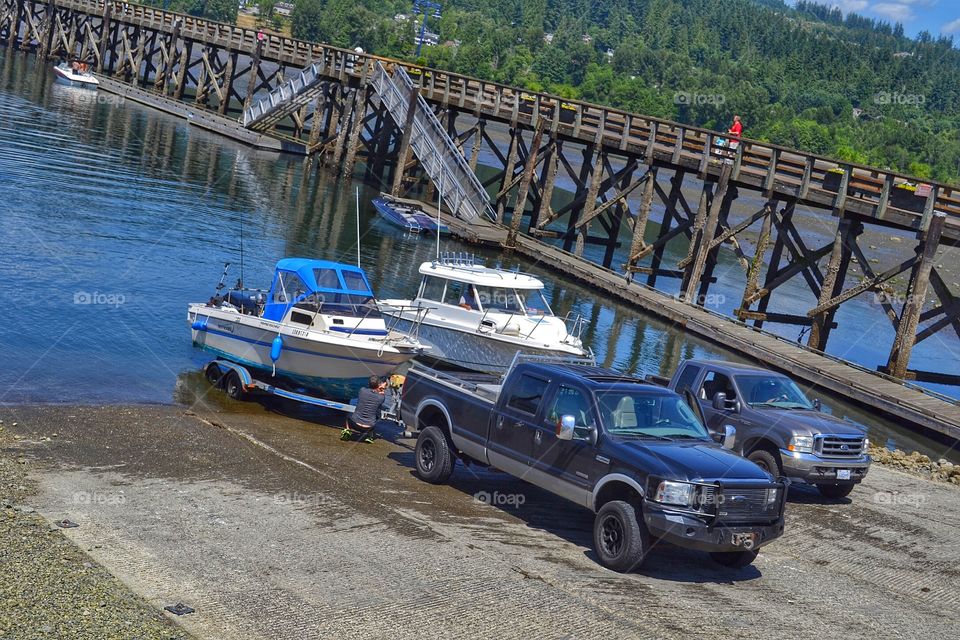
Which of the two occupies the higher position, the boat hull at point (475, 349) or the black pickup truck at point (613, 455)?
the black pickup truck at point (613, 455)

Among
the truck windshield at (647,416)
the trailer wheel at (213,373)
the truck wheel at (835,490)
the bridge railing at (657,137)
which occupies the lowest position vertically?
the trailer wheel at (213,373)

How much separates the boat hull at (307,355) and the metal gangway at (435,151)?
21.9 metres

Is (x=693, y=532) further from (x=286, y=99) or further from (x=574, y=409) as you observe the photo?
(x=286, y=99)

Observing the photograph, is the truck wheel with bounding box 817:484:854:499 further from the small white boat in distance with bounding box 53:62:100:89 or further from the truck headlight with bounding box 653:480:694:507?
the small white boat in distance with bounding box 53:62:100:89

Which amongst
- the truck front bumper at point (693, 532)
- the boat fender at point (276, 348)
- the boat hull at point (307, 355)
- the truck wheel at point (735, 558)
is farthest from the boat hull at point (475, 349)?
the truck front bumper at point (693, 532)

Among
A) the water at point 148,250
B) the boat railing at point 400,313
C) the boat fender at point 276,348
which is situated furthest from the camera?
the boat railing at point 400,313

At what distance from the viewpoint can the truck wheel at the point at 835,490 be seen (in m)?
14.9

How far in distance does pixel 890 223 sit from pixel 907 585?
52.9 feet

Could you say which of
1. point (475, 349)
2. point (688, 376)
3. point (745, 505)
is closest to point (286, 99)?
point (475, 349)

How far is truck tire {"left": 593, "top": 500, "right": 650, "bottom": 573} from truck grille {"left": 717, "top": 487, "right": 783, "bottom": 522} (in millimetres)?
783

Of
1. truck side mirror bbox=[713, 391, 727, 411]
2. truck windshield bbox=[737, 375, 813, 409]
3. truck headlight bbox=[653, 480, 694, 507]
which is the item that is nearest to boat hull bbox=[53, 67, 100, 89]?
truck windshield bbox=[737, 375, 813, 409]

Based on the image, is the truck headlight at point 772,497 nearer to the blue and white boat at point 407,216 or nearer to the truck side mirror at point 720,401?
the truck side mirror at point 720,401

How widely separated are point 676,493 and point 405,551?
266 cm

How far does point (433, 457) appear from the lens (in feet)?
44.2
